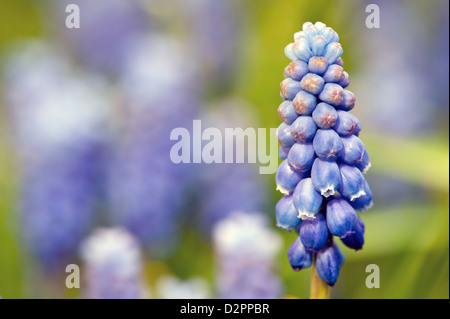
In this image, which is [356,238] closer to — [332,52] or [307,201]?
[307,201]

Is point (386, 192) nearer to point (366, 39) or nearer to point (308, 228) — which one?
point (366, 39)

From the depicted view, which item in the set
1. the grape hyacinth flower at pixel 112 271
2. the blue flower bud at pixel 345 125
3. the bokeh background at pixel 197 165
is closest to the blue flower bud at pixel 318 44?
the blue flower bud at pixel 345 125

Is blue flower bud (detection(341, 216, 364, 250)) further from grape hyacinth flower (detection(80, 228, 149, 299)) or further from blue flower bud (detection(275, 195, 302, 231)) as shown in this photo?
grape hyacinth flower (detection(80, 228, 149, 299))

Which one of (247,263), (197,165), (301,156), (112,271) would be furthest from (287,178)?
(197,165)

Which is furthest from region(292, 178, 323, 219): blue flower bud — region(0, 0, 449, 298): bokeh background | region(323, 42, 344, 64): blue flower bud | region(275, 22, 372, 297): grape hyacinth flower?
region(0, 0, 449, 298): bokeh background

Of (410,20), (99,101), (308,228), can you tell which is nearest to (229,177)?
(99,101)

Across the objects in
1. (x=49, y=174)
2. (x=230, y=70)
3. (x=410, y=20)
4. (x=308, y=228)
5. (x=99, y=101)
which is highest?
(x=410, y=20)
